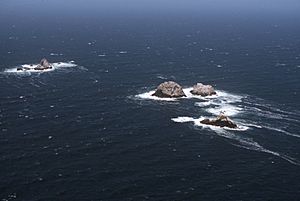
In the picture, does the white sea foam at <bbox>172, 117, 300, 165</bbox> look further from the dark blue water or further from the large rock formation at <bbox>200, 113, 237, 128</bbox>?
the large rock formation at <bbox>200, 113, 237, 128</bbox>

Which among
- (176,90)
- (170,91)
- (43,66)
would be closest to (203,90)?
(176,90)

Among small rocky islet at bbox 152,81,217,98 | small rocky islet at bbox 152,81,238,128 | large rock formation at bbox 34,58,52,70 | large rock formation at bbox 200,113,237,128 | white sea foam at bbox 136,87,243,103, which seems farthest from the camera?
large rock formation at bbox 34,58,52,70

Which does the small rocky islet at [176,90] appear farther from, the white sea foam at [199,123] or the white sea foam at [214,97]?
the white sea foam at [199,123]

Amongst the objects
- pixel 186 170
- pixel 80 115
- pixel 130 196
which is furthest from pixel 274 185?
pixel 80 115

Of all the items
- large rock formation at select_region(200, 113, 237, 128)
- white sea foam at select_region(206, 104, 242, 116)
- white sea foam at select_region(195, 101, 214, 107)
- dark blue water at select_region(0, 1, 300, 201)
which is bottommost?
dark blue water at select_region(0, 1, 300, 201)

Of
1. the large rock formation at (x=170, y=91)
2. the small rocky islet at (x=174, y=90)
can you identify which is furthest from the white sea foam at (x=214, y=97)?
the large rock formation at (x=170, y=91)

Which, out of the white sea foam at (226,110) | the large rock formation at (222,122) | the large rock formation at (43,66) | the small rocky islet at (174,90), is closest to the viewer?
the large rock formation at (222,122)

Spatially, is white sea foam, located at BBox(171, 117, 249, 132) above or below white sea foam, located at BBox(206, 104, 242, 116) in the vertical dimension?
below

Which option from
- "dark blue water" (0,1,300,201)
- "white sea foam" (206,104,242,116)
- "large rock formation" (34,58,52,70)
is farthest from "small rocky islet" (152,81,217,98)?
"large rock formation" (34,58,52,70)

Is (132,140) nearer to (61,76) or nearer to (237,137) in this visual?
(237,137)

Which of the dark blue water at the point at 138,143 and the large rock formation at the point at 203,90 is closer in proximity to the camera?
the dark blue water at the point at 138,143

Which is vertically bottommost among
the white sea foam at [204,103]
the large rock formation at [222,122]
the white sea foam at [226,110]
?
the white sea foam at [204,103]
